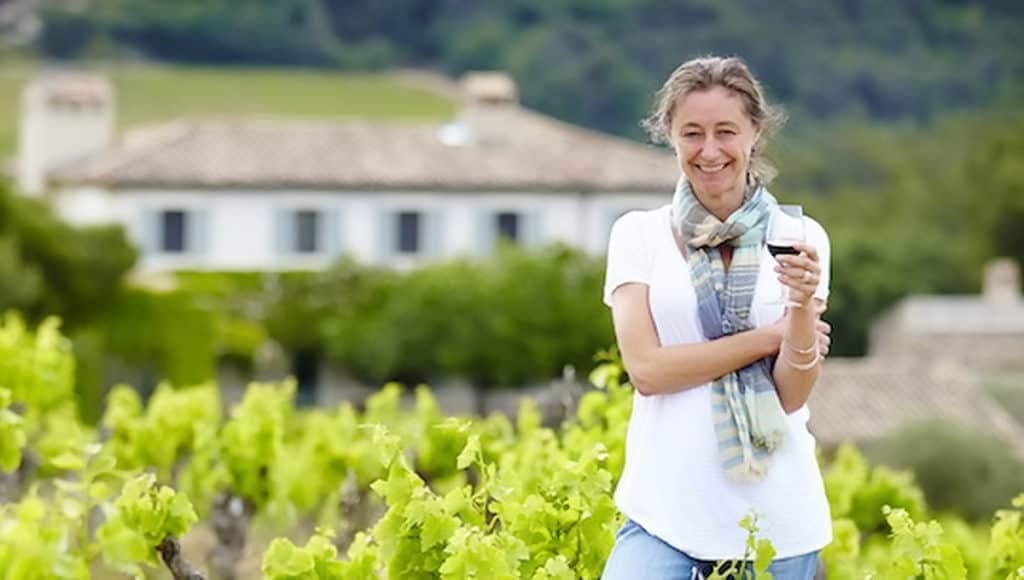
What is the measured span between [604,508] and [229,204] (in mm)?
42824

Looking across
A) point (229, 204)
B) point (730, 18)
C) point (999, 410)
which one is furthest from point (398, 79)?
point (999, 410)

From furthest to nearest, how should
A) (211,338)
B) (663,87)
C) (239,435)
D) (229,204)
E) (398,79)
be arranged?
(398,79)
(229,204)
(211,338)
(239,435)
(663,87)

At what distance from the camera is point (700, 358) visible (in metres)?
5.11

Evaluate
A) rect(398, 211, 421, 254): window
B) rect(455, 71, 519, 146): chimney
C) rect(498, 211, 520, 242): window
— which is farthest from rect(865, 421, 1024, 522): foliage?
rect(455, 71, 519, 146): chimney

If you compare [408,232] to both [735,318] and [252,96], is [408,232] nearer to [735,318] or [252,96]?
[252,96]

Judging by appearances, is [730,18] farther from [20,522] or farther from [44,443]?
[20,522]

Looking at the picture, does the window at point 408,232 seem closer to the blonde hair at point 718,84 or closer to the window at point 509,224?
the window at point 509,224

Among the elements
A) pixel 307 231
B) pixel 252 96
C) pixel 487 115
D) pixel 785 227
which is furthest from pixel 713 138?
pixel 252 96

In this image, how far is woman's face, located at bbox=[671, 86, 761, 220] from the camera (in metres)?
5.20

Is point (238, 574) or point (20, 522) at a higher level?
point (20, 522)

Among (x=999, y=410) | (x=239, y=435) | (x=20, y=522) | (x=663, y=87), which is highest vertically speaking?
(x=663, y=87)

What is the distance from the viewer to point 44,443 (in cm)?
1284

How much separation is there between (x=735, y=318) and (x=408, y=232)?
4509 centimetres

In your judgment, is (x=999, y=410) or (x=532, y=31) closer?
(x=999, y=410)
